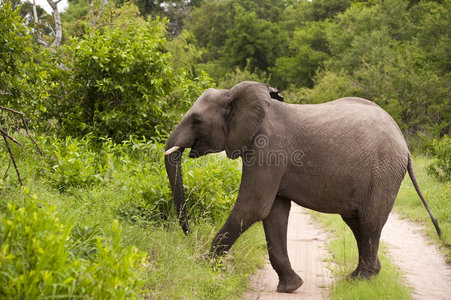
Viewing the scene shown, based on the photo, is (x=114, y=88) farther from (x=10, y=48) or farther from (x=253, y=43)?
(x=253, y=43)

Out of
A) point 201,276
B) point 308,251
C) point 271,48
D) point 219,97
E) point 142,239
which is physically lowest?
point 271,48

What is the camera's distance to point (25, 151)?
8039 millimetres

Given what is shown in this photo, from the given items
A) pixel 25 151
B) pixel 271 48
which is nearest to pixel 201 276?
pixel 25 151

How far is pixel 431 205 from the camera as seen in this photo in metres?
8.89

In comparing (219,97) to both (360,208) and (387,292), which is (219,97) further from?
(387,292)

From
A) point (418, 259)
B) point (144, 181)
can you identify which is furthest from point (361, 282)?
point (144, 181)

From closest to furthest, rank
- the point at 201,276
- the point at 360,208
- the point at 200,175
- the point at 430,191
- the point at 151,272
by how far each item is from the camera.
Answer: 1. the point at 151,272
2. the point at 201,276
3. the point at 360,208
4. the point at 200,175
5. the point at 430,191

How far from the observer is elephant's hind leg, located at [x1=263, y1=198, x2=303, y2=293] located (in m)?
5.23

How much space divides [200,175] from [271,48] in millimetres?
38551

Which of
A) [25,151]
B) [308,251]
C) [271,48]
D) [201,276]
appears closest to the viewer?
[201,276]

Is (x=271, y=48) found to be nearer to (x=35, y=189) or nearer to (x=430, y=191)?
(x=430, y=191)

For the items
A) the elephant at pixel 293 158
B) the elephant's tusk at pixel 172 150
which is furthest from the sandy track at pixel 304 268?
the elephant's tusk at pixel 172 150

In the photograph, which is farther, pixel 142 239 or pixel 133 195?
pixel 133 195

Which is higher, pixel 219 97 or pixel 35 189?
pixel 219 97
